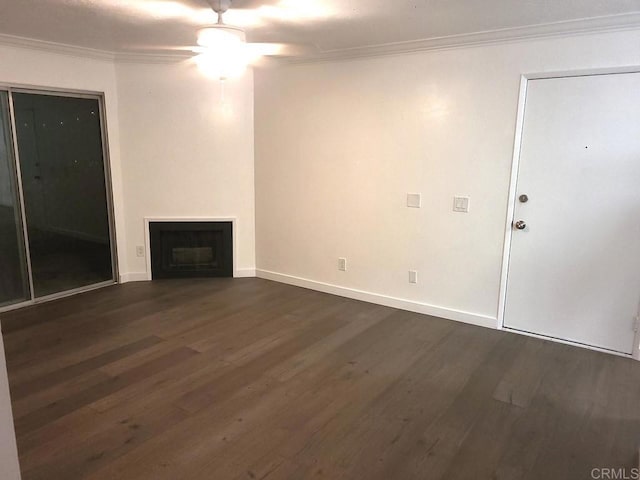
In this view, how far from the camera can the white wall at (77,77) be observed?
397 centimetres

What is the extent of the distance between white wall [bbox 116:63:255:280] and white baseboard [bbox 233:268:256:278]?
1.90 feet

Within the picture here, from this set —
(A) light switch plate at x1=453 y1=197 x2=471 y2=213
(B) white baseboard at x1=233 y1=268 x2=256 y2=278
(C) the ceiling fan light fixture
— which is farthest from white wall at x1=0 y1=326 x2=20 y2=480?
(B) white baseboard at x1=233 y1=268 x2=256 y2=278

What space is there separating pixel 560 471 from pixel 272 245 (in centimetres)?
366

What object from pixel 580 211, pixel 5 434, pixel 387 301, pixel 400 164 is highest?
pixel 400 164

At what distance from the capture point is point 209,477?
2098 mm

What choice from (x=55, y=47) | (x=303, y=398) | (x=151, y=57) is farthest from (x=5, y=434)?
(x=151, y=57)

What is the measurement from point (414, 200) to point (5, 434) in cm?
352

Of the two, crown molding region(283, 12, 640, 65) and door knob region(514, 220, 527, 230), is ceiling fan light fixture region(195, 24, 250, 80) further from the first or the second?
door knob region(514, 220, 527, 230)

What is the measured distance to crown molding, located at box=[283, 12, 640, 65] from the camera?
3.07m

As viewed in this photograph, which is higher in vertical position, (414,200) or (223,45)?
(223,45)

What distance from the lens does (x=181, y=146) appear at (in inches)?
195

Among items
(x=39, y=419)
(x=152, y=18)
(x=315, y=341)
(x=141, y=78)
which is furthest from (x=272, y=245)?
(x=39, y=419)

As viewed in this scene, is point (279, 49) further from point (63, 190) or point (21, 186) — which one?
point (21, 186)

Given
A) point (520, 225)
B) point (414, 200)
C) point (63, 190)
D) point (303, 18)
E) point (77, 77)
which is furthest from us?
point (63, 190)
